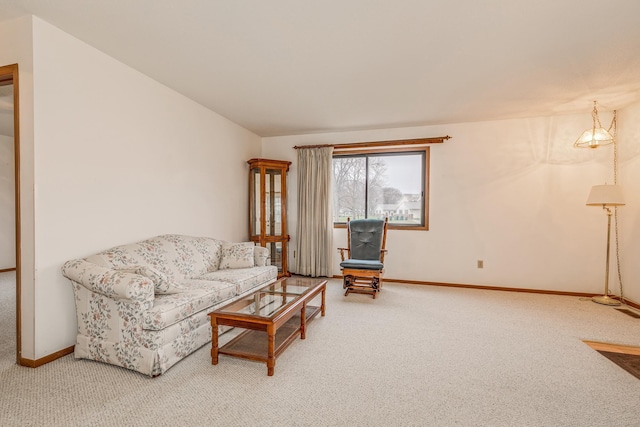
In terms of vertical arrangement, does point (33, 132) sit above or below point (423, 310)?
above

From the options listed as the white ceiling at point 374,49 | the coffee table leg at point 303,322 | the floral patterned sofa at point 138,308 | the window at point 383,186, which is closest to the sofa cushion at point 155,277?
the floral patterned sofa at point 138,308

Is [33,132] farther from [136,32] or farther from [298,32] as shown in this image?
[298,32]

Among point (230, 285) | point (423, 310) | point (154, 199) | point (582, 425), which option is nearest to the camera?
point (582, 425)

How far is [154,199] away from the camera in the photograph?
3047 millimetres

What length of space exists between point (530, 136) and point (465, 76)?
1952 millimetres

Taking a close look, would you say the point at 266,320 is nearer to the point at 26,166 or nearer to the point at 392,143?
the point at 26,166

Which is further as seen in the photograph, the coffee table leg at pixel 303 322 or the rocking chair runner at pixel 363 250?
the rocking chair runner at pixel 363 250

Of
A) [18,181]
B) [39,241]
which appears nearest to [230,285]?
[39,241]

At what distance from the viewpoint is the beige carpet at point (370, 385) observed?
5.23 feet

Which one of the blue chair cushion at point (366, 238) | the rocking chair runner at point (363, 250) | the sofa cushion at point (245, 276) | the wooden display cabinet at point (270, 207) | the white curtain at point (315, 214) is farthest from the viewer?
the white curtain at point (315, 214)

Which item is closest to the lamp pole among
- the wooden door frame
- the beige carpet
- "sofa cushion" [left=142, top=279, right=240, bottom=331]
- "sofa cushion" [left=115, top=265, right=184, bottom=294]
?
the beige carpet

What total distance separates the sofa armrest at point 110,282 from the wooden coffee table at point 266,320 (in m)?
0.47

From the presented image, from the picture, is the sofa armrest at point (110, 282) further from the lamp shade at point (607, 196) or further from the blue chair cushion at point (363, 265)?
the lamp shade at point (607, 196)

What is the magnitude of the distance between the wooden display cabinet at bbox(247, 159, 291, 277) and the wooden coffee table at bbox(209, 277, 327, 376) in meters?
1.82
